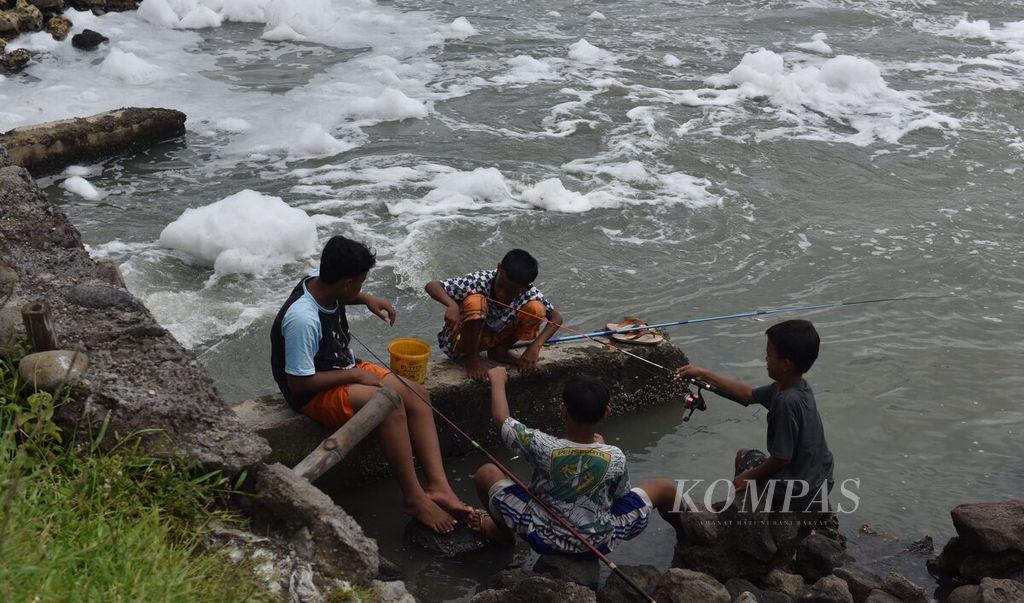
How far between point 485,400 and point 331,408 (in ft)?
3.94

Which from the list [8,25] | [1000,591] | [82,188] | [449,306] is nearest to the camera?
[1000,591]

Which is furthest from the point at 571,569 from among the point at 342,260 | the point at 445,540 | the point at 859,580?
the point at 342,260

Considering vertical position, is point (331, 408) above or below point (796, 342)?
below

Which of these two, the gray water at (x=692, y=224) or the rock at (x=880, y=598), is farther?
the gray water at (x=692, y=224)

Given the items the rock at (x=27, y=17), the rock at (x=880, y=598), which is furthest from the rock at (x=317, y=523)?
the rock at (x=27, y=17)

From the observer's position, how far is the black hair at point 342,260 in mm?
5113

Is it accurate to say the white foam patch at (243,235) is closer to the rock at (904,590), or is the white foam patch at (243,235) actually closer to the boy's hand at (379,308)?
the boy's hand at (379,308)

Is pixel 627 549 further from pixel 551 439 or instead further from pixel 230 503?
pixel 230 503

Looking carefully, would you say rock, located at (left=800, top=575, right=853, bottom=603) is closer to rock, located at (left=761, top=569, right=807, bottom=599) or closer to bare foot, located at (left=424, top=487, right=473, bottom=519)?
rock, located at (left=761, top=569, right=807, bottom=599)

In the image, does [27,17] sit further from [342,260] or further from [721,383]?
[721,383]

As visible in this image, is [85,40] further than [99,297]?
Yes

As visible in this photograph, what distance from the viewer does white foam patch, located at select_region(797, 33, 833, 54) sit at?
58.8 feet

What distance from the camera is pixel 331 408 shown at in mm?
5270

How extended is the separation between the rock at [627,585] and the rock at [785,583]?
651 millimetres
